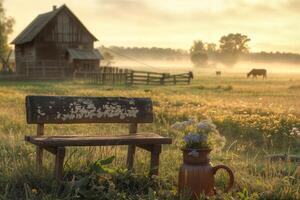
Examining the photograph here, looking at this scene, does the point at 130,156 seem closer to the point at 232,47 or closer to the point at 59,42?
the point at 59,42

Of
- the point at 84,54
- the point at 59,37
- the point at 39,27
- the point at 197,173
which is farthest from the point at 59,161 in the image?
the point at 39,27

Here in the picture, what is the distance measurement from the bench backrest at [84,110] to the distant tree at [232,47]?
16447cm

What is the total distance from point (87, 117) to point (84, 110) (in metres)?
0.10

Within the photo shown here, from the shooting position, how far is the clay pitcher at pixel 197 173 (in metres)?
5.79

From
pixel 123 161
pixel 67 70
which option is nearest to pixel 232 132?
pixel 123 161

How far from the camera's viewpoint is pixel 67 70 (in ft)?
154

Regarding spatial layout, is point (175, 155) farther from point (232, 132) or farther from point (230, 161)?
point (232, 132)

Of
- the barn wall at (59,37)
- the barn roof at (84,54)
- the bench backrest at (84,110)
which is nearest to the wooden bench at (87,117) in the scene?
the bench backrest at (84,110)

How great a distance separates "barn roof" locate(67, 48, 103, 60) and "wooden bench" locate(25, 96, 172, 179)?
3877cm

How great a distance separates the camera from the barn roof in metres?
45.7

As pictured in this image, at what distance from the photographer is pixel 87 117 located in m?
6.85

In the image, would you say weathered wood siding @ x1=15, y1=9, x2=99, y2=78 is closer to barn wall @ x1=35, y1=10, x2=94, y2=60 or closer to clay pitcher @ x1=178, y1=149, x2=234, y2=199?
barn wall @ x1=35, y1=10, x2=94, y2=60

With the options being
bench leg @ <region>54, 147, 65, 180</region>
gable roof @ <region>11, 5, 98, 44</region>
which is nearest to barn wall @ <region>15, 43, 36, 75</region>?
gable roof @ <region>11, 5, 98, 44</region>

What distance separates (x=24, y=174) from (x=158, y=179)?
1.57 m
